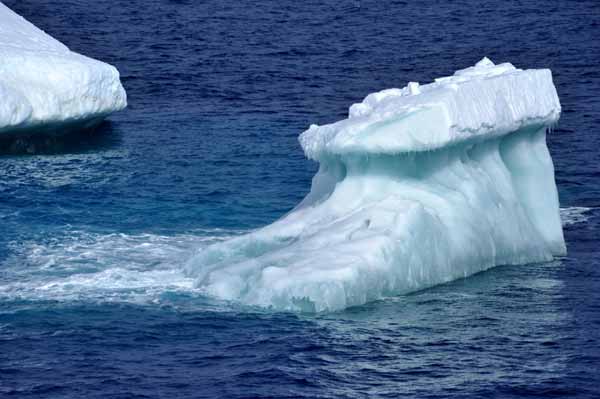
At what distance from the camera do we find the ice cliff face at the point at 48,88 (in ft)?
168

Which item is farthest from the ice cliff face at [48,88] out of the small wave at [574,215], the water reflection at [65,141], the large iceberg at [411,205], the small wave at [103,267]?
the small wave at [574,215]

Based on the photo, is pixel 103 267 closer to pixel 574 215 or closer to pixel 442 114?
pixel 442 114

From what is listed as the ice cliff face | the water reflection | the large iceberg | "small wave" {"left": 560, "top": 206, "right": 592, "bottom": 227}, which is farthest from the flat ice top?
the water reflection

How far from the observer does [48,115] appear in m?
52.2

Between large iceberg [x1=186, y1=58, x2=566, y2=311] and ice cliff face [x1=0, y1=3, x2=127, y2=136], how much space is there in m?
14.8

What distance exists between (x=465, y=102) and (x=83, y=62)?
20.3 meters

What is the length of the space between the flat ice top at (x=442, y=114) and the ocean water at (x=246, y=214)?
151 inches

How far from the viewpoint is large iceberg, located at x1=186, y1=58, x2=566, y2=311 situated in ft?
118

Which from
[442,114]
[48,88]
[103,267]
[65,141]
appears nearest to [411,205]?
[442,114]

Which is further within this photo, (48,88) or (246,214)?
(48,88)

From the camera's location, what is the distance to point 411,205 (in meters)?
37.4

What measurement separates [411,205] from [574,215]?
31.4ft

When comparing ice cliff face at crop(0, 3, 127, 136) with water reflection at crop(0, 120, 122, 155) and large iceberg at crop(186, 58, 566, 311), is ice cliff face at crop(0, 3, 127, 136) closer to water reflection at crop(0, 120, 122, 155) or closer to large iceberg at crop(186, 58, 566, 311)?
water reflection at crop(0, 120, 122, 155)

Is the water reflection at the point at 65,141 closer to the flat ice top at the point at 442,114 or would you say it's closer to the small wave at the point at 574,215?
the flat ice top at the point at 442,114
